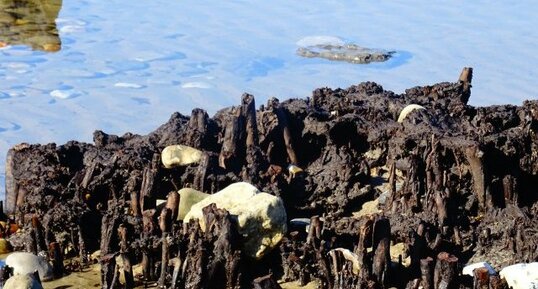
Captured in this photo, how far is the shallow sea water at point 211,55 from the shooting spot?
9836mm

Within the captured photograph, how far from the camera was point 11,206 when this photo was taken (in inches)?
263

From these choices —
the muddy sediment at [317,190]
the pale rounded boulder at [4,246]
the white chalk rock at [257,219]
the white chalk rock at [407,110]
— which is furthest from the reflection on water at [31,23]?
the white chalk rock at [257,219]

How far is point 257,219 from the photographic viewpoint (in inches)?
214

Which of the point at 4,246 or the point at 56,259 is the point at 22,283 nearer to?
the point at 56,259

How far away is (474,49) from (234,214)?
25.2 feet

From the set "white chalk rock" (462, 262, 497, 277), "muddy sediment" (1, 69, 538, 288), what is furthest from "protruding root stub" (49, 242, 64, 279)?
"white chalk rock" (462, 262, 497, 277)

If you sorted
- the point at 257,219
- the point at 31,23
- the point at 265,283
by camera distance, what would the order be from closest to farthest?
the point at 265,283, the point at 257,219, the point at 31,23

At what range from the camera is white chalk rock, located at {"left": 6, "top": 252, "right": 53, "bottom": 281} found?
542 cm

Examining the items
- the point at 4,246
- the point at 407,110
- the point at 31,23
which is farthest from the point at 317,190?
the point at 31,23

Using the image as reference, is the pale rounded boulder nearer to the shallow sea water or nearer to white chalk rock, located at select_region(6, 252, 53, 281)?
white chalk rock, located at select_region(6, 252, 53, 281)

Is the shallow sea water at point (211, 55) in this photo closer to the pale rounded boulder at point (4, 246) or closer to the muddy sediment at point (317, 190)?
the pale rounded boulder at point (4, 246)

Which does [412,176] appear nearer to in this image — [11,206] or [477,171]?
[477,171]

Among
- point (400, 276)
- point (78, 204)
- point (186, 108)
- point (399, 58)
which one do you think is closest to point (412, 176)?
point (400, 276)

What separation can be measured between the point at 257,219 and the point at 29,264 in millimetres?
1461
